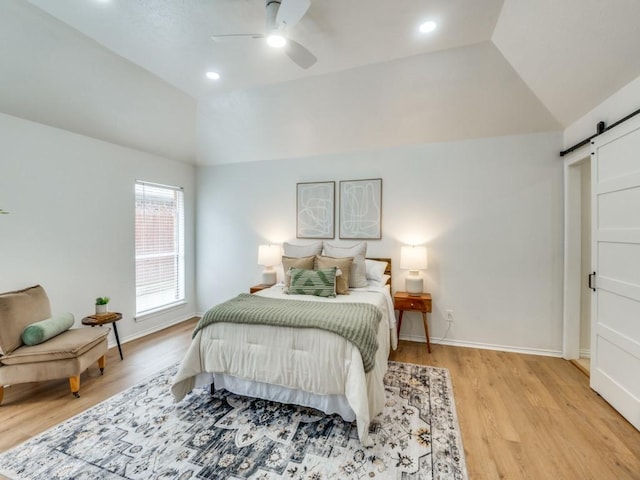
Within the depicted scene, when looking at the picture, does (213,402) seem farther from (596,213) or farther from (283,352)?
(596,213)

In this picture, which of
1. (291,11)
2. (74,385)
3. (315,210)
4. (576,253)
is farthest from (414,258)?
(74,385)

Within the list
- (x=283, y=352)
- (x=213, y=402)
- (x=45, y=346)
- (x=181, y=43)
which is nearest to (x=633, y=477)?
(x=283, y=352)

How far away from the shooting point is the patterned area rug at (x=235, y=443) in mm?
1685

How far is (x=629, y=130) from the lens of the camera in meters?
2.10

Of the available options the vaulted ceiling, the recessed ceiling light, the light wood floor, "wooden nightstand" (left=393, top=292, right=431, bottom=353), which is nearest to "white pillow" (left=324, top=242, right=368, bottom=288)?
"wooden nightstand" (left=393, top=292, right=431, bottom=353)

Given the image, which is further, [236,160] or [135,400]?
[236,160]

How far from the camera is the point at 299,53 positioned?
2115 mm

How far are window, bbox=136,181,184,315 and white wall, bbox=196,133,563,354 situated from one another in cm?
202

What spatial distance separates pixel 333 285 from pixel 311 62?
6.68 ft

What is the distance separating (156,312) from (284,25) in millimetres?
3942

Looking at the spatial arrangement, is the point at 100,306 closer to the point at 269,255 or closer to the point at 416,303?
the point at 269,255

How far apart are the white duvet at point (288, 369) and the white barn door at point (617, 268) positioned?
5.83 ft

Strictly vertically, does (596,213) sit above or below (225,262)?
above

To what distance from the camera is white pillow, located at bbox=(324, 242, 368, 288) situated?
3369mm
